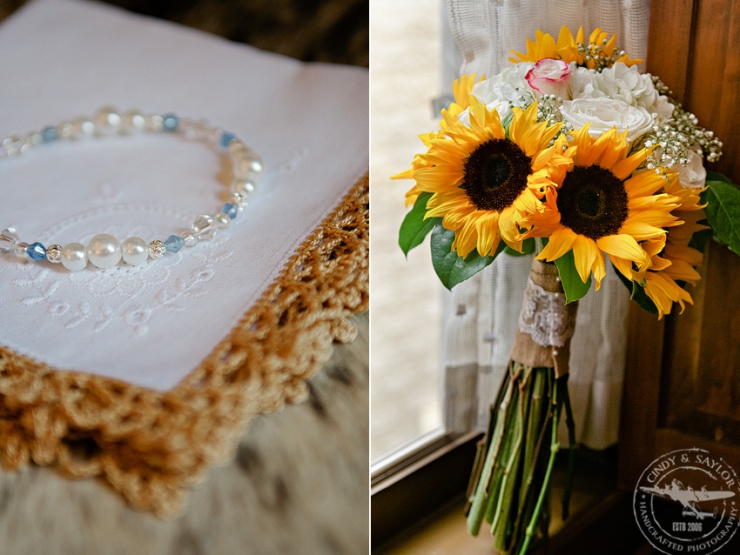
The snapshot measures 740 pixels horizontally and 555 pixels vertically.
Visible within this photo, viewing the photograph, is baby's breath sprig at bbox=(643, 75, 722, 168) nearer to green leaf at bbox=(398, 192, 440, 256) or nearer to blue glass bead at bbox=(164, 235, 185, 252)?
green leaf at bbox=(398, 192, 440, 256)

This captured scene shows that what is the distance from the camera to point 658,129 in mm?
467

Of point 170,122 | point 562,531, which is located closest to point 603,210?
point 562,531

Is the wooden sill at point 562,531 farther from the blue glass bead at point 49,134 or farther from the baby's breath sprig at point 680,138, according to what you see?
the blue glass bead at point 49,134

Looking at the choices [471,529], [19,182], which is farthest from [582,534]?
[19,182]

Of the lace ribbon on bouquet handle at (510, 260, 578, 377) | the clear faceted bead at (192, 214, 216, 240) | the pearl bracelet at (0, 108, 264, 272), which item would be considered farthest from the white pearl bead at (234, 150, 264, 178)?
the lace ribbon on bouquet handle at (510, 260, 578, 377)

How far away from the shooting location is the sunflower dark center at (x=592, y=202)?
1.49 feet

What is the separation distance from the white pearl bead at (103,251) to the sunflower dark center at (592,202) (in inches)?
14.3

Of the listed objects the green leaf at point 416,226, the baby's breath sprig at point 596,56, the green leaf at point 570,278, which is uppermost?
the baby's breath sprig at point 596,56

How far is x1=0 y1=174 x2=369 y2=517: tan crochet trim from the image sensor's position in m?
0.41

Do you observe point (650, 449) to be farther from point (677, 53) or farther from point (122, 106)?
point (122, 106)

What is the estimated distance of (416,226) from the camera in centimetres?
53

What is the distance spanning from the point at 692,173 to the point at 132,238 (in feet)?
Result: 1.43

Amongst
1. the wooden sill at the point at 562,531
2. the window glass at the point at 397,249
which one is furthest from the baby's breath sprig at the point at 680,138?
the wooden sill at the point at 562,531

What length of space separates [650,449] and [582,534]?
0.10 metres
